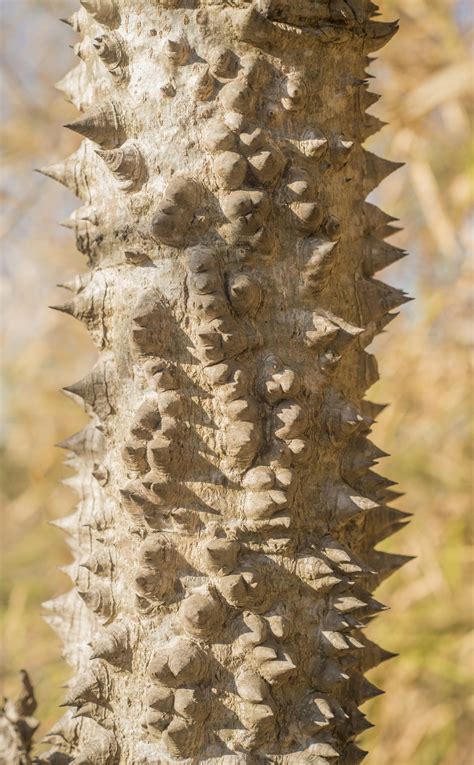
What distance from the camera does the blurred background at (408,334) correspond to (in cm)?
193

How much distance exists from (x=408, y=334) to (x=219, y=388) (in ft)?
5.46

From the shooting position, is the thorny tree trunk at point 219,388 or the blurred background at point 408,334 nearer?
the thorny tree trunk at point 219,388

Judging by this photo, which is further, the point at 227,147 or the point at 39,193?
the point at 39,193

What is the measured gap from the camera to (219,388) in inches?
21.9

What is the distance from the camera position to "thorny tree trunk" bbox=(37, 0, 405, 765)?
0.55 meters

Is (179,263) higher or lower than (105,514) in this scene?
higher

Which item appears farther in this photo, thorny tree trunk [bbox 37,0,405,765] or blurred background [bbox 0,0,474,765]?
blurred background [bbox 0,0,474,765]

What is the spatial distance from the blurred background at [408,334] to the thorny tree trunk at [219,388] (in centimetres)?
116

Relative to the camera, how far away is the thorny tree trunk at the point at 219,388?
0.55 meters

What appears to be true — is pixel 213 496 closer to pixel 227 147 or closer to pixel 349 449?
pixel 349 449

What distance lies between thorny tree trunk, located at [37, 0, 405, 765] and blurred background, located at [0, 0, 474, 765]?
116cm

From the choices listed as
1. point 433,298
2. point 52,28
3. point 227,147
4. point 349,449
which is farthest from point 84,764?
point 52,28

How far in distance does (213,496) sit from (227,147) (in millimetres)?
241

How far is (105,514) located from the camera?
0.61 meters
